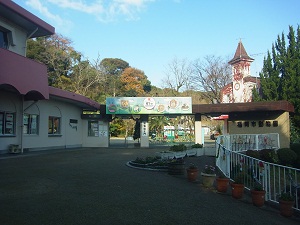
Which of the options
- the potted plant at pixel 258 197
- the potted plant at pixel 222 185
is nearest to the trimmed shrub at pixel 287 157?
the potted plant at pixel 222 185

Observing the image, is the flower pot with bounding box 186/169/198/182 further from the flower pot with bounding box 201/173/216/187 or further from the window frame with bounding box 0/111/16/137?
the window frame with bounding box 0/111/16/137

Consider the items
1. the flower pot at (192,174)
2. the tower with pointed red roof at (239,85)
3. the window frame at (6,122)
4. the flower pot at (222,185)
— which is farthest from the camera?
the tower with pointed red roof at (239,85)

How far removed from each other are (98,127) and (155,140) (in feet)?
31.3

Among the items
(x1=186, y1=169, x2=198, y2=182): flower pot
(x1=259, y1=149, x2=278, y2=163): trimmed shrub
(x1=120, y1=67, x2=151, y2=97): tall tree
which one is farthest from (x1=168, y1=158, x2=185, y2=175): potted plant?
(x1=120, y1=67, x2=151, y2=97): tall tree

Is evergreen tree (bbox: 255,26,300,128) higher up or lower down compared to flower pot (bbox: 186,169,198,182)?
higher up

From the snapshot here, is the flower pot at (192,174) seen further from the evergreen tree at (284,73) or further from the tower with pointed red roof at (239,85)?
the tower with pointed red roof at (239,85)

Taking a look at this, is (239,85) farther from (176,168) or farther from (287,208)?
(287,208)

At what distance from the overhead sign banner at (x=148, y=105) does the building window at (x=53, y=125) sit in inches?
176

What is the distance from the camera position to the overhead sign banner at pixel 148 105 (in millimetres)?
24953

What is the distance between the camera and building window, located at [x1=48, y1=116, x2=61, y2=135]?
21.5 metres

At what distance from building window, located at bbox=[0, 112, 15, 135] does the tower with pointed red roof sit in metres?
31.4

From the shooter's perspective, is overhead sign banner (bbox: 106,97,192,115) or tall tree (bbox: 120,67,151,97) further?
tall tree (bbox: 120,67,151,97)

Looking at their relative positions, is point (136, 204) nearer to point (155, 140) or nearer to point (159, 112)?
point (159, 112)

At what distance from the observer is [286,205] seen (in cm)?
672
